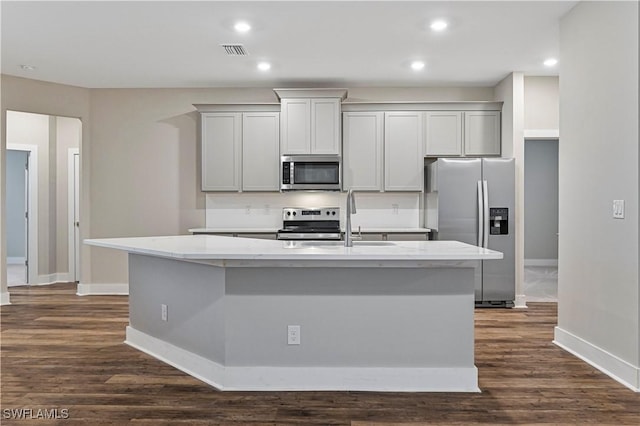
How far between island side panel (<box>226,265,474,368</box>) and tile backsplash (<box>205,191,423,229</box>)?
3.11 m

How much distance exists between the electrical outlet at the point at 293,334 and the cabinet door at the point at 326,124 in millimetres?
3006

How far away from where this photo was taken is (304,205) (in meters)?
6.10

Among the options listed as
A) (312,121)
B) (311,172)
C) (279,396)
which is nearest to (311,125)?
(312,121)

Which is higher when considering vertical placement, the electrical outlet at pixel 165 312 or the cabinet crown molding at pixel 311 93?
the cabinet crown molding at pixel 311 93

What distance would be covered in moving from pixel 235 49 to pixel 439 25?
6.17ft

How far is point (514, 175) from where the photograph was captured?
5.38 metres

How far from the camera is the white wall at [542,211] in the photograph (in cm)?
868

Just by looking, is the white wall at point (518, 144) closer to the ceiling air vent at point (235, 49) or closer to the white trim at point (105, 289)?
the ceiling air vent at point (235, 49)

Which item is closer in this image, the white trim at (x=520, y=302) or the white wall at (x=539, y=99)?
the white trim at (x=520, y=302)

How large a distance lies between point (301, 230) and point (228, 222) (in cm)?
101

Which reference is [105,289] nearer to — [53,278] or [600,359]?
[53,278]

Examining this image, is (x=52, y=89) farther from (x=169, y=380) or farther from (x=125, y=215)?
(x=169, y=380)

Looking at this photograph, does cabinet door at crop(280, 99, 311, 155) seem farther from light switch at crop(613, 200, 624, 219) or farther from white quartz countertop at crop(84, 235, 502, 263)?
light switch at crop(613, 200, 624, 219)

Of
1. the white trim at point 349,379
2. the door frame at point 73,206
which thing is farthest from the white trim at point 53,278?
the white trim at point 349,379
